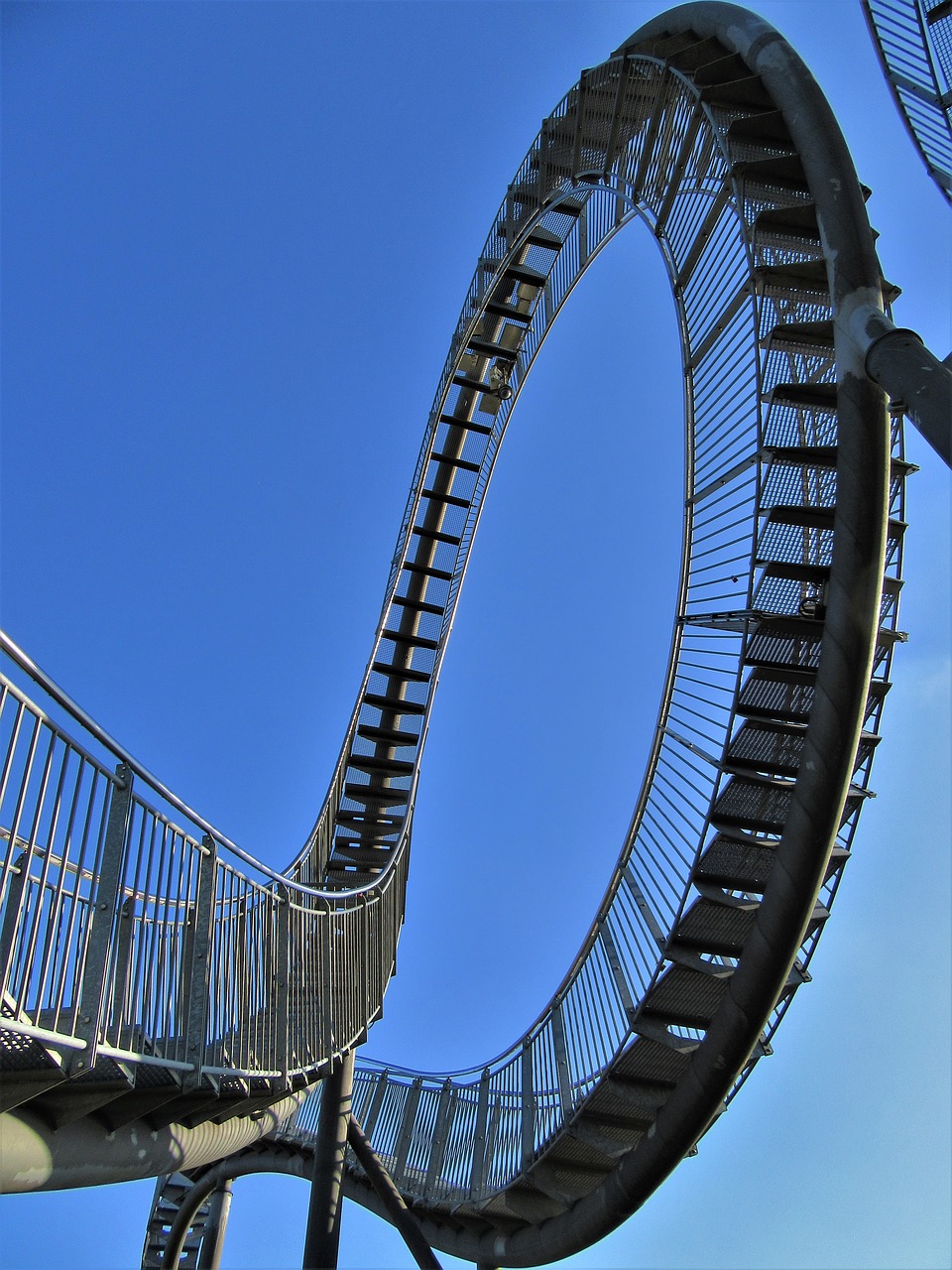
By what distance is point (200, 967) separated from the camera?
5.45m

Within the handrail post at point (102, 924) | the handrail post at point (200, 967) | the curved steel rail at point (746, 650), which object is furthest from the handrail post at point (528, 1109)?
the handrail post at point (102, 924)

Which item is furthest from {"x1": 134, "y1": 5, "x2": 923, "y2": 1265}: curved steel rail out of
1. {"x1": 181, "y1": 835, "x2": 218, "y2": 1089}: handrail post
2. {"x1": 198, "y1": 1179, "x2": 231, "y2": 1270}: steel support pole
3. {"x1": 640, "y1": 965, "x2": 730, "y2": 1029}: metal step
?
{"x1": 198, "y1": 1179, "x2": 231, "y2": 1270}: steel support pole

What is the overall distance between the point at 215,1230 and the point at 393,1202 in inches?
241

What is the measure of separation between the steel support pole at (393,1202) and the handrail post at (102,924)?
7.62 meters

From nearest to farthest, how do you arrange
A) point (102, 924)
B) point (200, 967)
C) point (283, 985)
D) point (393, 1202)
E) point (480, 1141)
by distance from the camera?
1. point (102, 924)
2. point (200, 967)
3. point (283, 985)
4. point (480, 1141)
5. point (393, 1202)

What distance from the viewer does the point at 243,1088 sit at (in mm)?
6004

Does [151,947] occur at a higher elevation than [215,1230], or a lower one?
higher

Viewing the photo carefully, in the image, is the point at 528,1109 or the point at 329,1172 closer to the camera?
the point at 528,1109

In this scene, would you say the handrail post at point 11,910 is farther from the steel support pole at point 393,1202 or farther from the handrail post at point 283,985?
the steel support pole at point 393,1202

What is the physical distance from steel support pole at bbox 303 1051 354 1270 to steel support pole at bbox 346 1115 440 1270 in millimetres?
507

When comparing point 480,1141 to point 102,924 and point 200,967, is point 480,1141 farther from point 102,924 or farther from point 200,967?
point 102,924

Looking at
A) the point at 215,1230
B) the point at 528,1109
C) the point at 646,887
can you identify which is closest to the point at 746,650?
the point at 646,887

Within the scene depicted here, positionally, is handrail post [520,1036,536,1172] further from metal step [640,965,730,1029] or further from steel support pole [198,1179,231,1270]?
steel support pole [198,1179,231,1270]

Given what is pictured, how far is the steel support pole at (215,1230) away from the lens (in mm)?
16109
